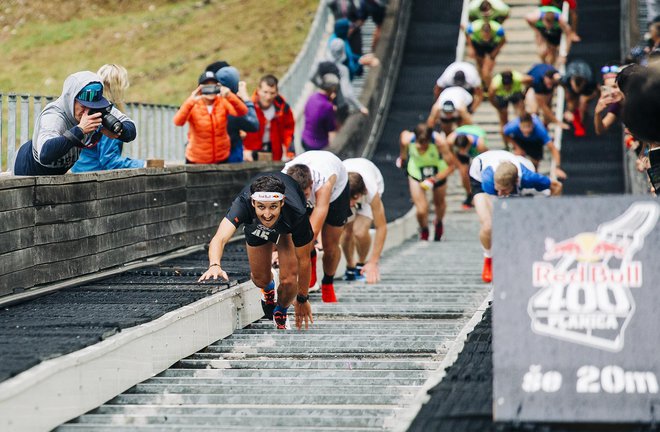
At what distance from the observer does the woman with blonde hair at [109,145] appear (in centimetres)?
1201

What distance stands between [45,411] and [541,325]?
260cm

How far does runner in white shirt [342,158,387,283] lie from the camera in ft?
44.9

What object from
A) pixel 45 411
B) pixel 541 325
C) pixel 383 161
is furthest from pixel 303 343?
pixel 383 161

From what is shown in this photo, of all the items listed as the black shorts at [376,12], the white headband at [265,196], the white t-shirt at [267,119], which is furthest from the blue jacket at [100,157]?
the black shorts at [376,12]

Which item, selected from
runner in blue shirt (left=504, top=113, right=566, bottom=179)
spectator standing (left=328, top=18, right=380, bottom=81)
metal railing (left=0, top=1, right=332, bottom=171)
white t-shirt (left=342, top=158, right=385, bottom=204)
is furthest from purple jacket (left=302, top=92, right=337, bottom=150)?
white t-shirt (left=342, top=158, right=385, bottom=204)

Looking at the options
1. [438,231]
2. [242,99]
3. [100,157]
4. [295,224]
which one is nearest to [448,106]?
[438,231]

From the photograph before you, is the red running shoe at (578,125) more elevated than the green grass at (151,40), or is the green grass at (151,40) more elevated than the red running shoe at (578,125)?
the green grass at (151,40)

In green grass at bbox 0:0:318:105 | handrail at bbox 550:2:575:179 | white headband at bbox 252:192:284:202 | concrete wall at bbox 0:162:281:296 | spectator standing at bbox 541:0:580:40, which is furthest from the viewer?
green grass at bbox 0:0:318:105

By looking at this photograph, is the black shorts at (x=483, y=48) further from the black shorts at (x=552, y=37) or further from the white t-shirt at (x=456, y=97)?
the white t-shirt at (x=456, y=97)

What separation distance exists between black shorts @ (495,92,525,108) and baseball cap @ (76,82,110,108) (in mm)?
12245

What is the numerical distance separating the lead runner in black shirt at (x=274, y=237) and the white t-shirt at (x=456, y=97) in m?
9.29

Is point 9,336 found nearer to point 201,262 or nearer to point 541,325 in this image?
point 541,325

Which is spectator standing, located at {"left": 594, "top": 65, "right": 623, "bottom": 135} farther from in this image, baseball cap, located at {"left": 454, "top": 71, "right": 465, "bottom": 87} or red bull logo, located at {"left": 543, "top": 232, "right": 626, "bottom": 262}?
baseball cap, located at {"left": 454, "top": 71, "right": 465, "bottom": 87}

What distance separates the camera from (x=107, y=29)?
47031mm
